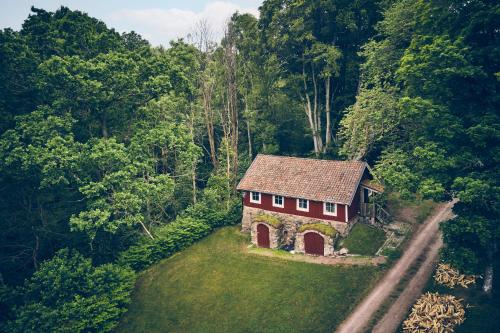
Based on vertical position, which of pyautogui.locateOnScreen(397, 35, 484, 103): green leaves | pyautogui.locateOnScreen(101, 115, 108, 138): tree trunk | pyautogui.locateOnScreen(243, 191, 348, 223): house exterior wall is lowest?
pyautogui.locateOnScreen(243, 191, 348, 223): house exterior wall

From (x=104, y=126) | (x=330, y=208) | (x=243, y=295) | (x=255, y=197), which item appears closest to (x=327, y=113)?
(x=255, y=197)

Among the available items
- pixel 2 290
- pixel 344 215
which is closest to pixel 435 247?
pixel 344 215

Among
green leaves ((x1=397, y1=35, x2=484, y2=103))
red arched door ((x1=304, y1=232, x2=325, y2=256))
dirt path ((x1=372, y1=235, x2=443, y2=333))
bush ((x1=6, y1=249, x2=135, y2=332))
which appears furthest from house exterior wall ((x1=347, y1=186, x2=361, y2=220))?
bush ((x1=6, y1=249, x2=135, y2=332))

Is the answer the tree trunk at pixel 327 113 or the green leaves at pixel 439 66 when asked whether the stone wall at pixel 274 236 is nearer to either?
the tree trunk at pixel 327 113

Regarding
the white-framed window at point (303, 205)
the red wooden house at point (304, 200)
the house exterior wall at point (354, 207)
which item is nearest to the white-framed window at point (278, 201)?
the red wooden house at point (304, 200)

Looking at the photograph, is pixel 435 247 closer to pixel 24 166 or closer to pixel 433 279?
pixel 433 279

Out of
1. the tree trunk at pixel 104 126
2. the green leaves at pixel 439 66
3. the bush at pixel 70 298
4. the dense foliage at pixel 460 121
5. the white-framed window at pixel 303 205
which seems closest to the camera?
the dense foliage at pixel 460 121

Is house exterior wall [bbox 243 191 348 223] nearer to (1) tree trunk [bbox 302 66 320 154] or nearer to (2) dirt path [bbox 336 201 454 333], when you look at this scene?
(2) dirt path [bbox 336 201 454 333]
